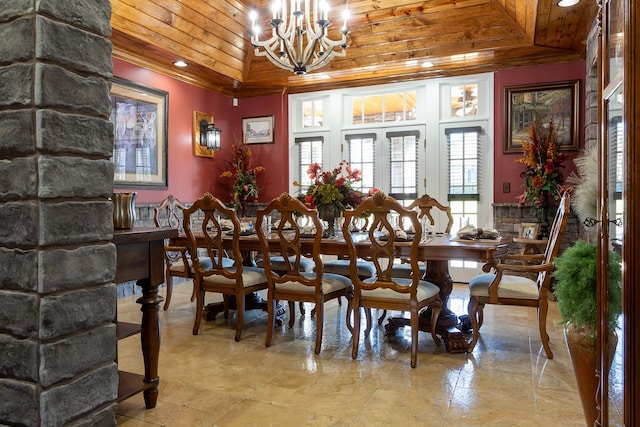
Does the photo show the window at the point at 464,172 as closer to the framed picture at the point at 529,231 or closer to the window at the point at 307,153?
the framed picture at the point at 529,231

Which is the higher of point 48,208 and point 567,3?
point 567,3

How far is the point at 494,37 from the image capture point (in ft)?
16.0

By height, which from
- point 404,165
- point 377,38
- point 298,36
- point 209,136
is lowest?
point 404,165

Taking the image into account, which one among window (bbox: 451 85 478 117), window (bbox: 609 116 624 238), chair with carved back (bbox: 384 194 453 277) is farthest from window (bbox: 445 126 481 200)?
window (bbox: 609 116 624 238)

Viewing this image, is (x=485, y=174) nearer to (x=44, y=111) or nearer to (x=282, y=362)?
(x=282, y=362)

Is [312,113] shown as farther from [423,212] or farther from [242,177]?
[423,212]

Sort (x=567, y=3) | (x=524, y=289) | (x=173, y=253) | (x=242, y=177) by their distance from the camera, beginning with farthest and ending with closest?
(x=242, y=177)
(x=173, y=253)
(x=567, y=3)
(x=524, y=289)

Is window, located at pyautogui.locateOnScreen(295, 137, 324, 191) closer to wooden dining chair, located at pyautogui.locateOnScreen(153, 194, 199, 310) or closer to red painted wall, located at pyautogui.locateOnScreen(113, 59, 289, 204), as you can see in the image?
red painted wall, located at pyautogui.locateOnScreen(113, 59, 289, 204)

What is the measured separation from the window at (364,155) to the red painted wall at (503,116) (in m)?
1.51

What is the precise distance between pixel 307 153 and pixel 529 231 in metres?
3.01

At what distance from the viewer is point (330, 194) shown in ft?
11.8

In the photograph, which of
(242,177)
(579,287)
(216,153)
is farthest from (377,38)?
(579,287)

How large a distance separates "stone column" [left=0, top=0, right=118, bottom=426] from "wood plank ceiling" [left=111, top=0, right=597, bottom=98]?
3465mm

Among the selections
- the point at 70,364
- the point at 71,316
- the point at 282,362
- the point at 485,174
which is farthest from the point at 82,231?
the point at 485,174
